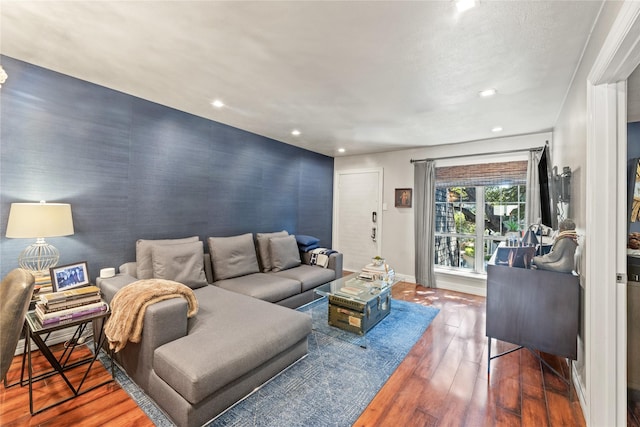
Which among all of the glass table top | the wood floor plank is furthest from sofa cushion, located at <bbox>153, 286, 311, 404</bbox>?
the wood floor plank

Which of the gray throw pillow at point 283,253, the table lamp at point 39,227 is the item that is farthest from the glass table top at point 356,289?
the table lamp at point 39,227

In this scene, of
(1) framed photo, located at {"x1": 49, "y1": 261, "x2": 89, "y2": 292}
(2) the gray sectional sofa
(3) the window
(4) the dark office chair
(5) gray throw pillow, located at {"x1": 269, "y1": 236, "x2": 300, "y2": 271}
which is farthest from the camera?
(3) the window

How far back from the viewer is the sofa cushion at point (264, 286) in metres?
2.84

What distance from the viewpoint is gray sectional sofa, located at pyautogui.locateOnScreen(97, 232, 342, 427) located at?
155 cm

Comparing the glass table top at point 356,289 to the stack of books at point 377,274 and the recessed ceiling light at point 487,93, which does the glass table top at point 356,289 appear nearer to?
the stack of books at point 377,274

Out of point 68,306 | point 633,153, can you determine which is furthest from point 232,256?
point 633,153

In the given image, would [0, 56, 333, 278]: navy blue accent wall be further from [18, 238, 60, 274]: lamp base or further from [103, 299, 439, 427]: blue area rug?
[103, 299, 439, 427]: blue area rug

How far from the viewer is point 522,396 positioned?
6.18ft

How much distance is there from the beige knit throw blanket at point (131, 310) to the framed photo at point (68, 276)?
0.60 m

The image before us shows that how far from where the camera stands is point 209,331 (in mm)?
1875

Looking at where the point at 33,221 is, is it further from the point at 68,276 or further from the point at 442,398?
the point at 442,398

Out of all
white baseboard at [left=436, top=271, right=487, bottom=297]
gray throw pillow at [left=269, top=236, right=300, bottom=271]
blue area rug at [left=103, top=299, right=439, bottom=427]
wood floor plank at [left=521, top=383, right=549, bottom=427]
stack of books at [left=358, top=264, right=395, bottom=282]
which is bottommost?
wood floor plank at [left=521, top=383, right=549, bottom=427]

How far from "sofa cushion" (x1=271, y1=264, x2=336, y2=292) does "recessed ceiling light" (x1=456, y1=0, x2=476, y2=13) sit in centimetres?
289

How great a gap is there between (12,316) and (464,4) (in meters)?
2.63
